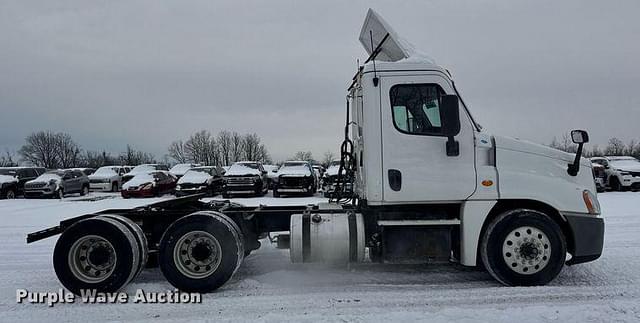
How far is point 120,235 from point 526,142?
5281 millimetres

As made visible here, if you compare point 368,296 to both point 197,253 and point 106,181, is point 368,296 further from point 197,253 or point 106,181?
point 106,181

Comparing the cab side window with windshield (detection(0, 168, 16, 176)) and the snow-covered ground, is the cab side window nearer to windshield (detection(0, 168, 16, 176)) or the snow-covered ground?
the snow-covered ground

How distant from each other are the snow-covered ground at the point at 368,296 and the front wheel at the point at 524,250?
0.55 feet

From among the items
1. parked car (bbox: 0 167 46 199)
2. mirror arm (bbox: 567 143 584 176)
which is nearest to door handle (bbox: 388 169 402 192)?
mirror arm (bbox: 567 143 584 176)

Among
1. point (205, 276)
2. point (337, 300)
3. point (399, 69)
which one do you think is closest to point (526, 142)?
point (399, 69)

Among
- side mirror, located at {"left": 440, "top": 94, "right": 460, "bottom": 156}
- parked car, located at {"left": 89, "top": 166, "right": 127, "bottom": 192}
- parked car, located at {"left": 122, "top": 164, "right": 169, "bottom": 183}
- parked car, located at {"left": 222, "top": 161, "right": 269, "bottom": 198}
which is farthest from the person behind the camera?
parked car, located at {"left": 122, "top": 164, "right": 169, "bottom": 183}

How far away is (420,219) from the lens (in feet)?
18.2

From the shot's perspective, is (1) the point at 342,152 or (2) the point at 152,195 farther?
(2) the point at 152,195

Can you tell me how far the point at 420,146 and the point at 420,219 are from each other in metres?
0.98

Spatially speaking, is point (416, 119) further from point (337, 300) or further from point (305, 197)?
point (305, 197)

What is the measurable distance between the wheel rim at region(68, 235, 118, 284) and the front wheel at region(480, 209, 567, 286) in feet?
15.7

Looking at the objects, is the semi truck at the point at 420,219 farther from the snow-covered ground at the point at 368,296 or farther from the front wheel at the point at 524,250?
the snow-covered ground at the point at 368,296

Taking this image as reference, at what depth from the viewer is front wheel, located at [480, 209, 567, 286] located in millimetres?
5266

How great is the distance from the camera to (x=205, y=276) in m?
5.27
